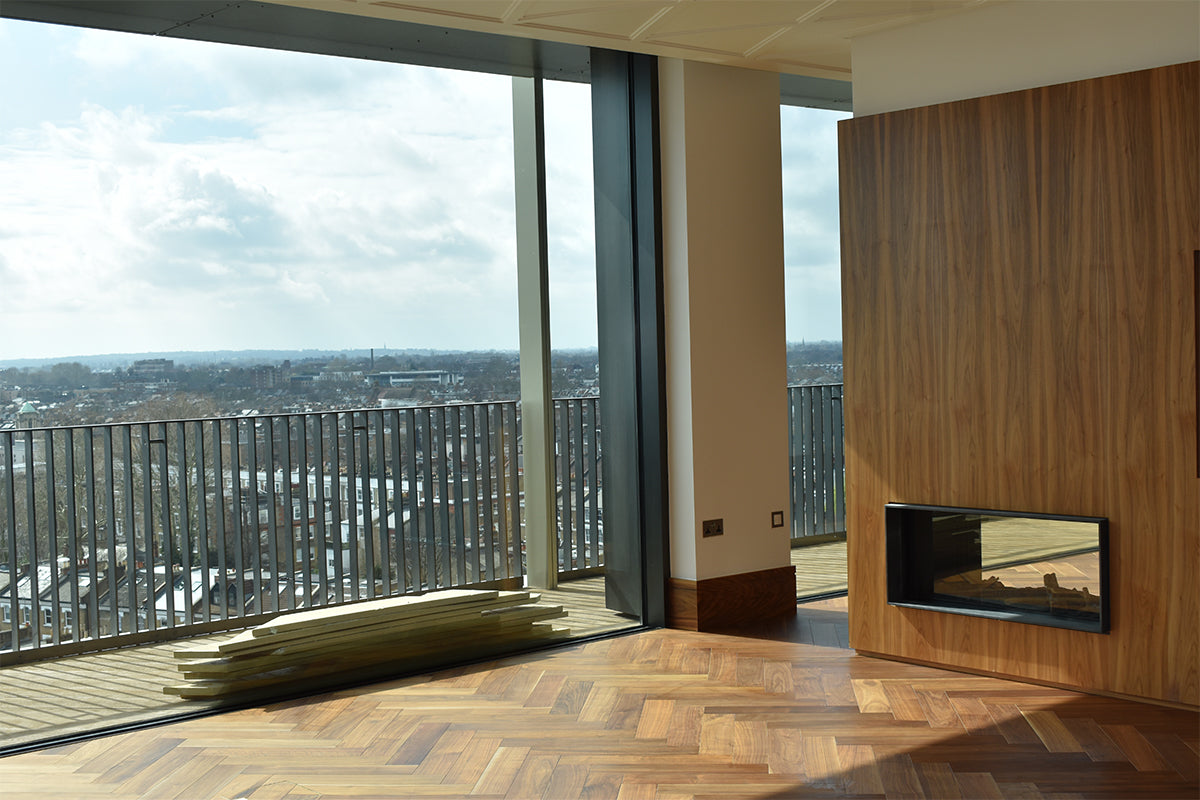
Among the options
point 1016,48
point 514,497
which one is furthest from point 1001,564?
point 514,497

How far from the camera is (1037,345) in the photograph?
3543mm

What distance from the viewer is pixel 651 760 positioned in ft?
10.00

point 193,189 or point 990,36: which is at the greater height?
point 990,36

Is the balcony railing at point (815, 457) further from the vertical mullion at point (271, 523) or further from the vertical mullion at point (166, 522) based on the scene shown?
the vertical mullion at point (166, 522)

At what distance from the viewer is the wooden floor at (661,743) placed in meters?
2.84

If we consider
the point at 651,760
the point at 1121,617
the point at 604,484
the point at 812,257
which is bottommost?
the point at 651,760

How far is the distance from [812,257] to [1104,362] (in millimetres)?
2678

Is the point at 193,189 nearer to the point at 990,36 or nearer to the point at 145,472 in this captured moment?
the point at 145,472

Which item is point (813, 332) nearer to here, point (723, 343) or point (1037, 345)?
point (723, 343)

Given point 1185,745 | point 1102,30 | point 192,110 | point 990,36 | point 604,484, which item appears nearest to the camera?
point 1185,745

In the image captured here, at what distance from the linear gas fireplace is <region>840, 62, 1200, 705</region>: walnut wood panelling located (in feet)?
0.16

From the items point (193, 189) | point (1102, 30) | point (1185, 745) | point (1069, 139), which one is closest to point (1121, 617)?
point (1185, 745)

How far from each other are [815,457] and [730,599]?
1.72 metres

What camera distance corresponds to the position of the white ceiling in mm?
3443
